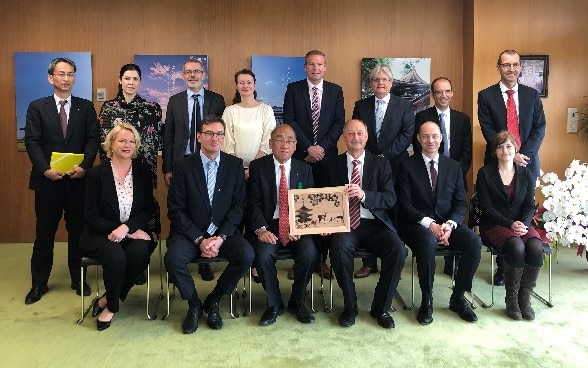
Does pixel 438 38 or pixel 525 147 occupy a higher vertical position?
pixel 438 38

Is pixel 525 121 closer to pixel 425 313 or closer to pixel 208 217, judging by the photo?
pixel 425 313

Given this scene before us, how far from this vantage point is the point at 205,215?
3805 mm

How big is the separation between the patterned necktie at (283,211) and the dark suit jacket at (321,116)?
66cm

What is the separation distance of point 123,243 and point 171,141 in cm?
113

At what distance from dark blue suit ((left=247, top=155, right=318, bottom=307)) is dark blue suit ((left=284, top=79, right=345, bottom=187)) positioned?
56cm

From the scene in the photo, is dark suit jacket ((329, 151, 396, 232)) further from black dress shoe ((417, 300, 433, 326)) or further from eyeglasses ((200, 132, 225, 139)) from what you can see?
eyeglasses ((200, 132, 225, 139))

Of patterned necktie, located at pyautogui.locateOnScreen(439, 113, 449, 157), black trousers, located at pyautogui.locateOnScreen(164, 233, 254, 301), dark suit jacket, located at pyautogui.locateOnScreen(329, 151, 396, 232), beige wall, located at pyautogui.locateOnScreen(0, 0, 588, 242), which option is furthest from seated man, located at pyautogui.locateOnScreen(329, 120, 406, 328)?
beige wall, located at pyautogui.locateOnScreen(0, 0, 588, 242)

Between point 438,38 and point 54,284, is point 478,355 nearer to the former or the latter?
point 54,284

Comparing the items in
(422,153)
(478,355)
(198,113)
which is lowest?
(478,355)

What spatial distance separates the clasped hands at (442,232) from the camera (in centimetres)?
381

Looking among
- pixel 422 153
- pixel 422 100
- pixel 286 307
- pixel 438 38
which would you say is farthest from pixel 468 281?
pixel 438 38

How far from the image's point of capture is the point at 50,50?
6.07m

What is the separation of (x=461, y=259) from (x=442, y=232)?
0.24 meters

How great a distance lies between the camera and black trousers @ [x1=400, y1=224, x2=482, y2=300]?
3.74m
